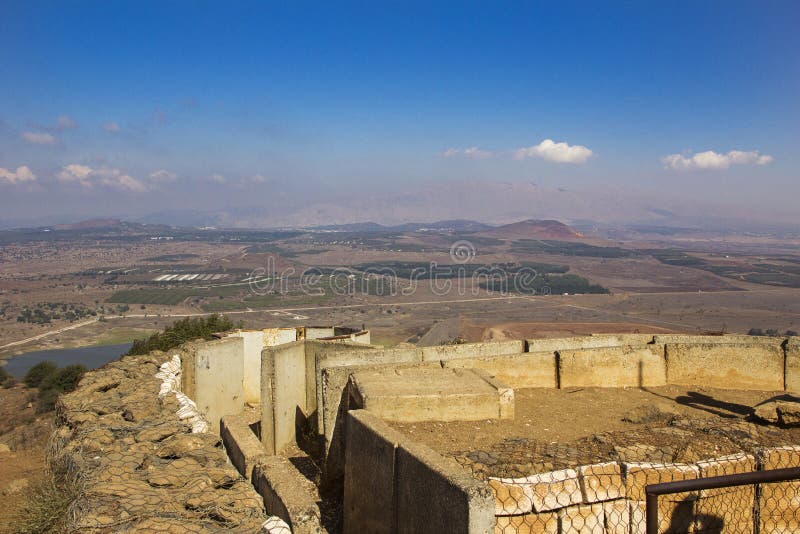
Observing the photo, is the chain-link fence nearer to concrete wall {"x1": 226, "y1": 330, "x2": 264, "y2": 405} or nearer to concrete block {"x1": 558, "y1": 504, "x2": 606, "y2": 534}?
concrete block {"x1": 558, "y1": 504, "x2": 606, "y2": 534}

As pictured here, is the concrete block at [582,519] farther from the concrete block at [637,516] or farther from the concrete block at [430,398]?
the concrete block at [430,398]

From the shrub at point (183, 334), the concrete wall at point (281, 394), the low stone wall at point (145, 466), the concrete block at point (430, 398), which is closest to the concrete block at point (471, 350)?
the concrete block at point (430, 398)

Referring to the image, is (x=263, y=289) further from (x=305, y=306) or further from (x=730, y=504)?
(x=730, y=504)

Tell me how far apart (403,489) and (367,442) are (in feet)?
3.05

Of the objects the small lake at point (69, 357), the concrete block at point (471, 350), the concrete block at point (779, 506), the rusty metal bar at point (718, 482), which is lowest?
the small lake at point (69, 357)

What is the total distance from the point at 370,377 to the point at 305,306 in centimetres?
6576

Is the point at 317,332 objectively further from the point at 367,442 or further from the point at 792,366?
the point at 792,366

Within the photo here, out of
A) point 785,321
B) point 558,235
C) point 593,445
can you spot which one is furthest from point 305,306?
point 558,235

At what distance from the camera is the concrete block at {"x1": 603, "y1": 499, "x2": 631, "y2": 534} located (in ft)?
16.9

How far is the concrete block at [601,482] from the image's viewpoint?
5.12 m

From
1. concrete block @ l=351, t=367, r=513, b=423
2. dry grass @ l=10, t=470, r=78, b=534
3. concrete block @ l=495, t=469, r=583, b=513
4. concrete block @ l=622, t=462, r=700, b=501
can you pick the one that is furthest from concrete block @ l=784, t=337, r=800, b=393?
dry grass @ l=10, t=470, r=78, b=534

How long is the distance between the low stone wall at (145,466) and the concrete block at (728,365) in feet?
27.1

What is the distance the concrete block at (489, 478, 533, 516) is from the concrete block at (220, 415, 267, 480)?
2438 mm

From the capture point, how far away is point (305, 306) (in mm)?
72938
